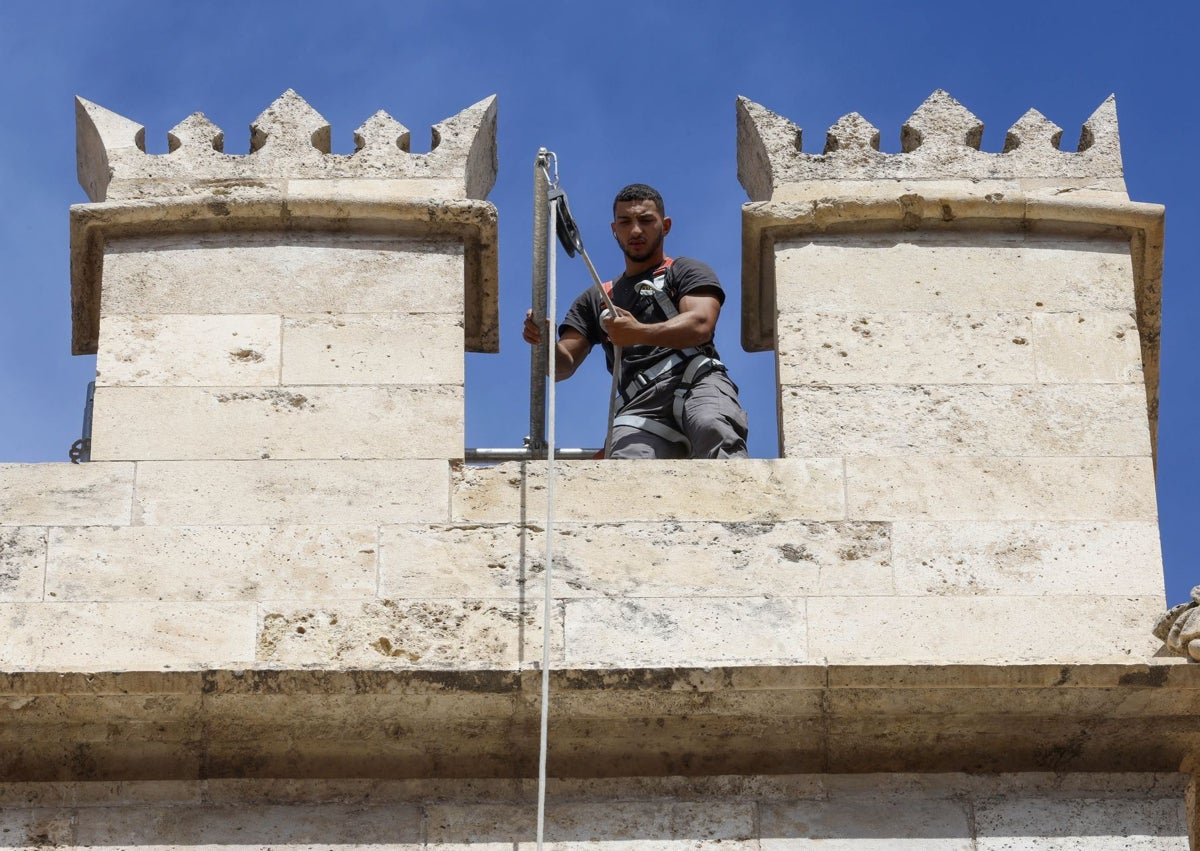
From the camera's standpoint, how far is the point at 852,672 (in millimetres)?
7273

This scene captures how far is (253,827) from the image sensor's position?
729cm

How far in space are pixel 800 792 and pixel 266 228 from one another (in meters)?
2.74

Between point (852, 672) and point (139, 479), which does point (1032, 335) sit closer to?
point (852, 672)

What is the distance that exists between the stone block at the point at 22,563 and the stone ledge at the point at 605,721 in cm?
49

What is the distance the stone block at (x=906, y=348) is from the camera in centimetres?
834

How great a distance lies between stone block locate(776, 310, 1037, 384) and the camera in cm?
834

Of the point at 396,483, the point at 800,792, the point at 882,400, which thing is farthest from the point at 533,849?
the point at 882,400

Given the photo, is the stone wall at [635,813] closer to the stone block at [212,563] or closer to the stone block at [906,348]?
the stone block at [212,563]

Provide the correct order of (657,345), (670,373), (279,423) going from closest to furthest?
1. (279,423)
2. (657,345)
3. (670,373)

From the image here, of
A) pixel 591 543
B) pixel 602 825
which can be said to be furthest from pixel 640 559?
pixel 602 825

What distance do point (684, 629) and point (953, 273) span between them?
1.76 meters

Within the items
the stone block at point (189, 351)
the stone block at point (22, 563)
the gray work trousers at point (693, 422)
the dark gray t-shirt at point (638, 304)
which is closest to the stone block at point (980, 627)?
the gray work trousers at point (693, 422)

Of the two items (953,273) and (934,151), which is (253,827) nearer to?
(953,273)

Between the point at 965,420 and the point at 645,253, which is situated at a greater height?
the point at 645,253
